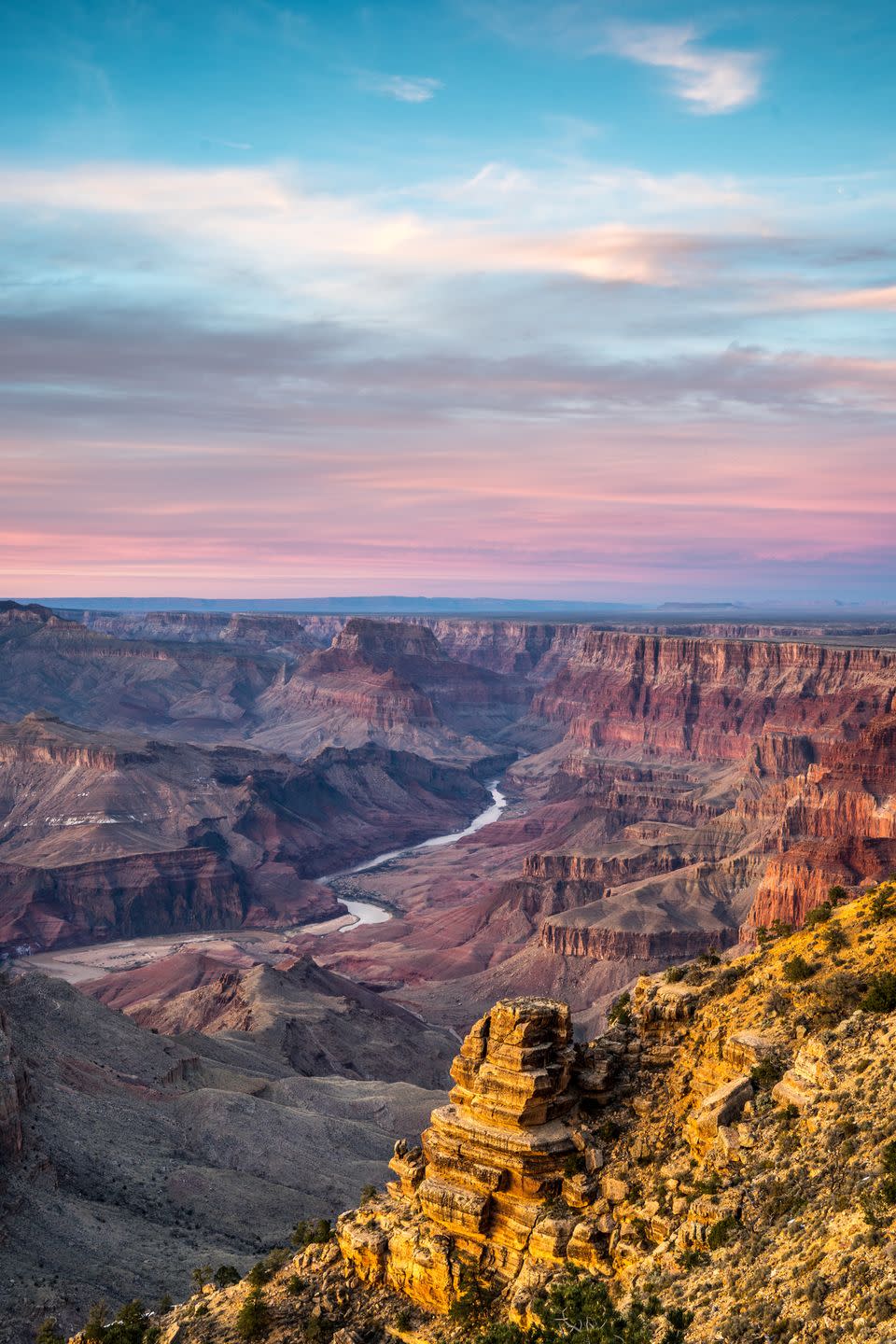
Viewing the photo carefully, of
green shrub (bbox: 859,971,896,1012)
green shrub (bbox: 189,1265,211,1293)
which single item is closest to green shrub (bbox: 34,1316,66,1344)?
green shrub (bbox: 189,1265,211,1293)

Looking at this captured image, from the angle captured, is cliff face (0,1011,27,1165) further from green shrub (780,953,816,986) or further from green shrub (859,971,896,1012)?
green shrub (859,971,896,1012)

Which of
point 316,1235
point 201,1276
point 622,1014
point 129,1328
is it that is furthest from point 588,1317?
point 201,1276

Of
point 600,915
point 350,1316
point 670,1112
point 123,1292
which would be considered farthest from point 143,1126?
point 600,915

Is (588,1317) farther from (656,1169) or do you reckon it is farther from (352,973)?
(352,973)

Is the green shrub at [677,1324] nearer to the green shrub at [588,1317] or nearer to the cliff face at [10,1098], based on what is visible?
the green shrub at [588,1317]

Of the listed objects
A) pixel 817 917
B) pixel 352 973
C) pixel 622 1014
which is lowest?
pixel 352 973

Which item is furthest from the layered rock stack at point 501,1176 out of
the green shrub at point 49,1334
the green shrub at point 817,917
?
the green shrub at point 49,1334

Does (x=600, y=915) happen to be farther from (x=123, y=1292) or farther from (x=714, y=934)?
(x=123, y=1292)
